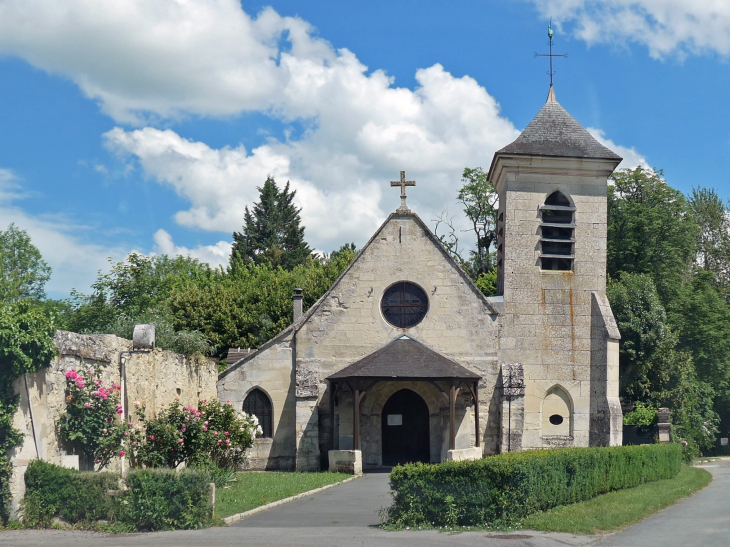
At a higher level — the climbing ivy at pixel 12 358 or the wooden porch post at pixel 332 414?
the climbing ivy at pixel 12 358

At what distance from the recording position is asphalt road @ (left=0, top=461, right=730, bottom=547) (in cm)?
991

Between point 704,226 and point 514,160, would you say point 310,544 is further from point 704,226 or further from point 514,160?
point 704,226

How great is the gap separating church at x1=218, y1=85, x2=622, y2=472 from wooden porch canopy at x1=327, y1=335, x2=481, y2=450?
7 cm

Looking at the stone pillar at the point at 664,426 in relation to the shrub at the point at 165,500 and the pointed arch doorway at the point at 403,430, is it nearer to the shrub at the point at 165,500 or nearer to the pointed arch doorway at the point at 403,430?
the pointed arch doorway at the point at 403,430

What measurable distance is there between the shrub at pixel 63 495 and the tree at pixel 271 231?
1675 inches

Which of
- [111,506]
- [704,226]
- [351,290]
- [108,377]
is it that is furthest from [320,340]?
[704,226]

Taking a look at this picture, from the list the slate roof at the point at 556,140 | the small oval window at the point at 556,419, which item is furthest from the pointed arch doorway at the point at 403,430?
the slate roof at the point at 556,140

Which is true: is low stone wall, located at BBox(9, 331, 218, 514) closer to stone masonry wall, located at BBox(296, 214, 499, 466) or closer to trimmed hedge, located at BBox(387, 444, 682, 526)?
trimmed hedge, located at BBox(387, 444, 682, 526)

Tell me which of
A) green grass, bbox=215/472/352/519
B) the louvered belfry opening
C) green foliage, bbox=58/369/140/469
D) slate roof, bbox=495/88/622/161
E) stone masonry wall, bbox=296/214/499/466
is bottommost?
green grass, bbox=215/472/352/519

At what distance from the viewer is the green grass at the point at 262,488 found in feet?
43.1

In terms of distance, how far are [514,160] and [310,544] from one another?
15.4m

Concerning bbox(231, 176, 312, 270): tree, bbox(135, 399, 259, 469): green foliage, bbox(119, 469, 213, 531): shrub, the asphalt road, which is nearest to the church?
bbox(135, 399, 259, 469): green foliage

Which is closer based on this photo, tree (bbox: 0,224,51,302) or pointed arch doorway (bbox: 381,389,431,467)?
pointed arch doorway (bbox: 381,389,431,467)

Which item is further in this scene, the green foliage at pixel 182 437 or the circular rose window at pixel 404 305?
the circular rose window at pixel 404 305
